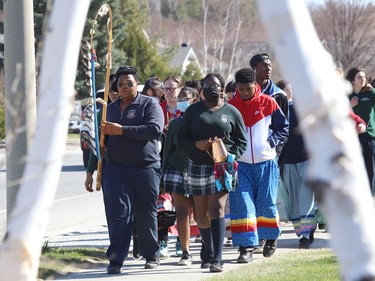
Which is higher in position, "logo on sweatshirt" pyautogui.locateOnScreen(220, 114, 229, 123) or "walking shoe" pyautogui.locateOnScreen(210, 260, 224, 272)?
"logo on sweatshirt" pyautogui.locateOnScreen(220, 114, 229, 123)

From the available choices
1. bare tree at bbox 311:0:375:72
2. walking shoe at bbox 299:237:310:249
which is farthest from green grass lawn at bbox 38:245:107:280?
bare tree at bbox 311:0:375:72

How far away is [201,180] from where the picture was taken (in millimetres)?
9961

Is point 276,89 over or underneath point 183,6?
underneath

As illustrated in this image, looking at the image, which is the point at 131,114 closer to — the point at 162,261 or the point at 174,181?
the point at 174,181

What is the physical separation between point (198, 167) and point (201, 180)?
0.46 feet

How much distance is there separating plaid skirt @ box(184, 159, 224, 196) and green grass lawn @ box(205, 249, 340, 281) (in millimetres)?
814

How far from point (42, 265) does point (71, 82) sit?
5.89 m

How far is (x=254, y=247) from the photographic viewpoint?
1069 centimetres

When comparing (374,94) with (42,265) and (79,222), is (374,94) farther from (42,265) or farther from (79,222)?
(42,265)

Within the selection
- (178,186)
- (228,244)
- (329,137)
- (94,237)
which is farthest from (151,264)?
(329,137)

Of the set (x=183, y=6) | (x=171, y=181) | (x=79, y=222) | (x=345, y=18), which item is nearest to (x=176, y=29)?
(x=183, y=6)

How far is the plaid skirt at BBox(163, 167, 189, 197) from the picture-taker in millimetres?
10469

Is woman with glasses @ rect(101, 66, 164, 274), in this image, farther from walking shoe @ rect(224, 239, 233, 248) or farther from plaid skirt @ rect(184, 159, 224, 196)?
walking shoe @ rect(224, 239, 233, 248)

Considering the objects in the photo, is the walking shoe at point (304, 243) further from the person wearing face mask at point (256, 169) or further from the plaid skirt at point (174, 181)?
the plaid skirt at point (174, 181)
